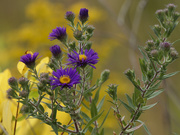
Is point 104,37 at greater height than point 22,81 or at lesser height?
greater

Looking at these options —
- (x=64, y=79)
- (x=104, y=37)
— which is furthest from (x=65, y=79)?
(x=104, y=37)

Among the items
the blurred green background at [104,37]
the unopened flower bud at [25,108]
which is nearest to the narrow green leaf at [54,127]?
the unopened flower bud at [25,108]

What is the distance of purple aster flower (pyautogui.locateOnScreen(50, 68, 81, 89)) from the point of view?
0.19 metres

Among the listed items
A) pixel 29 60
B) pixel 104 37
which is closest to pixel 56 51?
pixel 29 60

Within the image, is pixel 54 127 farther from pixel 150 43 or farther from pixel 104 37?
pixel 104 37

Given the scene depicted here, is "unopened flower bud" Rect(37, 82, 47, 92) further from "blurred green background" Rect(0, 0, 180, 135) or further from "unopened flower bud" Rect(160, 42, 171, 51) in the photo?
"blurred green background" Rect(0, 0, 180, 135)

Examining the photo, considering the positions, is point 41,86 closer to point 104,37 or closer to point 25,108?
point 25,108

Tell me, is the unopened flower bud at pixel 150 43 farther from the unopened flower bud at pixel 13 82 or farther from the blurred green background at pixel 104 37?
the blurred green background at pixel 104 37

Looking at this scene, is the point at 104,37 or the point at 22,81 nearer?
the point at 22,81

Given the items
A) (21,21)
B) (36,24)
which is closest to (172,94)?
(36,24)

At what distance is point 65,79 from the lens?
0.19 meters

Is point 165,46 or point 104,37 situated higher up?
point 104,37

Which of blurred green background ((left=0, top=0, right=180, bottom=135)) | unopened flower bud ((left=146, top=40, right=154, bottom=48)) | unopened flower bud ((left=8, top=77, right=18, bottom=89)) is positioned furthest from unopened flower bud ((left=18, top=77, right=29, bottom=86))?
blurred green background ((left=0, top=0, right=180, bottom=135))

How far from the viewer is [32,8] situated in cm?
95
